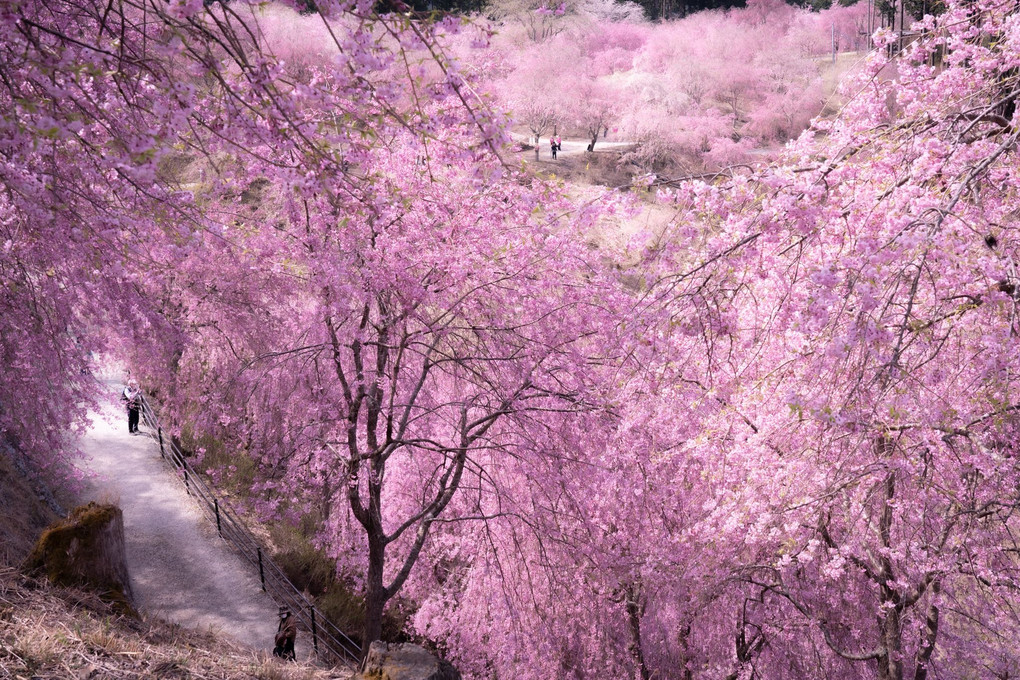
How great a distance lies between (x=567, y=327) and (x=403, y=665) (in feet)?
12.5

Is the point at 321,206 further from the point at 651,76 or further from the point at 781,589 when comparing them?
the point at 651,76

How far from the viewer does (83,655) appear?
12.6ft

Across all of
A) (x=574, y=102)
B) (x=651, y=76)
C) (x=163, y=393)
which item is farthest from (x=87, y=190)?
(x=651, y=76)

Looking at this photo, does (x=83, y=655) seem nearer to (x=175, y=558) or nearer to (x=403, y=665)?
(x=403, y=665)

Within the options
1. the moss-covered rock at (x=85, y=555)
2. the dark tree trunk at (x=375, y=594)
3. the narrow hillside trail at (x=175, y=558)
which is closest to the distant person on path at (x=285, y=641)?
the narrow hillside trail at (x=175, y=558)

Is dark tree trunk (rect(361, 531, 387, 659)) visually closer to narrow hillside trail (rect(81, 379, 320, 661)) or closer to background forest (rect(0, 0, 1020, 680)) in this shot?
background forest (rect(0, 0, 1020, 680))

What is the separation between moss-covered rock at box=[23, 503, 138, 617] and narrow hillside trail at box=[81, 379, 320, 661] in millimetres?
913

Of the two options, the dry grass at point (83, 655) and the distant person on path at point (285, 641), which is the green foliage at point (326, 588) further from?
the dry grass at point (83, 655)

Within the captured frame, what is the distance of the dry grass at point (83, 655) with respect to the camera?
12.1ft

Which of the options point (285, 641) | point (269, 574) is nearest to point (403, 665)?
point (285, 641)

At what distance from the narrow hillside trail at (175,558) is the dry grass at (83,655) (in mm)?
3556

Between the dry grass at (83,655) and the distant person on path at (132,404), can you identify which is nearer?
the dry grass at (83,655)

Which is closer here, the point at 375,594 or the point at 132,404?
the point at 375,594

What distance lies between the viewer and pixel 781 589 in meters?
7.54
